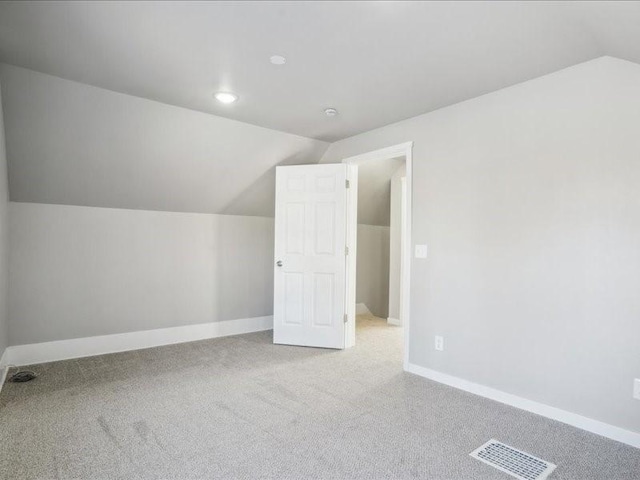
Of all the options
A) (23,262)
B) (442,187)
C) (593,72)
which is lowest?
(23,262)

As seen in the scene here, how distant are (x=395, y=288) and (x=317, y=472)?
3.89 meters

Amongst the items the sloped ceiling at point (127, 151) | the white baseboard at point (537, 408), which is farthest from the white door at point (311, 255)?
the white baseboard at point (537, 408)

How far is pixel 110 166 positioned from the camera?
3.61m

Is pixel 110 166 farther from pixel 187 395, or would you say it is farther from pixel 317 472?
pixel 317 472

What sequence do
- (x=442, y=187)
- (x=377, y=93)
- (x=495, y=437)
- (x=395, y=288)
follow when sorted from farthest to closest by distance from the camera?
(x=395, y=288) → (x=442, y=187) → (x=377, y=93) → (x=495, y=437)

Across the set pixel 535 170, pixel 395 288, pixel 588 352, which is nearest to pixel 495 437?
pixel 588 352

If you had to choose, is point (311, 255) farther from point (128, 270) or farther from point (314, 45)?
point (314, 45)

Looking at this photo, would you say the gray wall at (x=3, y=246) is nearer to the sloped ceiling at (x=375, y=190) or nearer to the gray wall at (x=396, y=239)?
the sloped ceiling at (x=375, y=190)

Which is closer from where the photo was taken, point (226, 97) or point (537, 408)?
point (537, 408)

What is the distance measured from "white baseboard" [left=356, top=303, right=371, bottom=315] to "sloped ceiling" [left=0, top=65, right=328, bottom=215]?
8.68ft

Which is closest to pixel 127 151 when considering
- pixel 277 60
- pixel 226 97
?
pixel 226 97

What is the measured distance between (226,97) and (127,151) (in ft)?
3.80

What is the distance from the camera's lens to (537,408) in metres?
2.65

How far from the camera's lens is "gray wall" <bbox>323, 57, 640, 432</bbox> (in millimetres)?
2312
